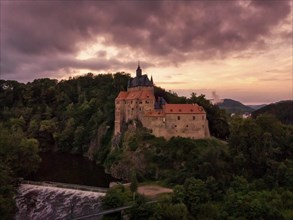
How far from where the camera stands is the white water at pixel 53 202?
42787mm

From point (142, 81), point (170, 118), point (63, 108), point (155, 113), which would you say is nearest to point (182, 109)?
point (170, 118)

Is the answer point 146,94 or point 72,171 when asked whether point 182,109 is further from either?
point 72,171

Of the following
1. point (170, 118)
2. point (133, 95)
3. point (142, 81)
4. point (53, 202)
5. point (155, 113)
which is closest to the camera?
point (53, 202)

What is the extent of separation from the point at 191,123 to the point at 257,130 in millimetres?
13014

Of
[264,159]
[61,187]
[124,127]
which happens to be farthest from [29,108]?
[264,159]

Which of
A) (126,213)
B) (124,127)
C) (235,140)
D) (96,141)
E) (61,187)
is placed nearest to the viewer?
(126,213)

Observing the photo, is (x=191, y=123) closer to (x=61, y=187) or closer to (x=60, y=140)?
(x=61, y=187)

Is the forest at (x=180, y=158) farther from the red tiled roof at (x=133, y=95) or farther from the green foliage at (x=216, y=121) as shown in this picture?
the red tiled roof at (x=133, y=95)

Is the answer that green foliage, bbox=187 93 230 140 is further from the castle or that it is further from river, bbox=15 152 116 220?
river, bbox=15 152 116 220

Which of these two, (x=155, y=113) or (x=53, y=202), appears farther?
(x=155, y=113)

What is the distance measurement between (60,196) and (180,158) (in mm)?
20543

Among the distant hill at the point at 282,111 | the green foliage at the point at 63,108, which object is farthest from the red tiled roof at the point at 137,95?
the distant hill at the point at 282,111

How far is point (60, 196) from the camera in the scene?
48594 millimetres

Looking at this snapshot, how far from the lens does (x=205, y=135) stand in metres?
64.0
